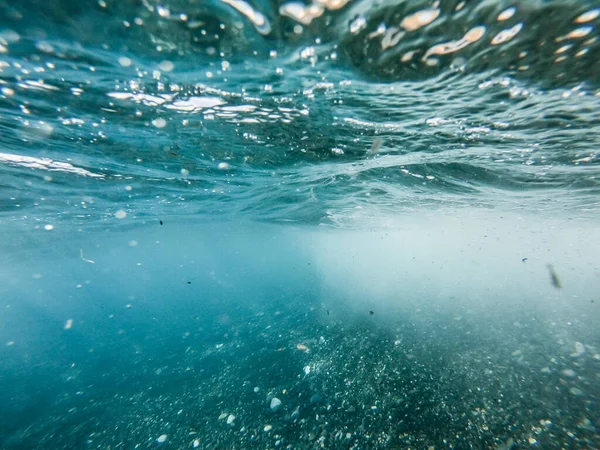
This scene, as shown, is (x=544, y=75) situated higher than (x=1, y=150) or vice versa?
(x=1, y=150)

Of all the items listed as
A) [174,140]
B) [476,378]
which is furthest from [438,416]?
[174,140]

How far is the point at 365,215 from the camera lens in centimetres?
3141

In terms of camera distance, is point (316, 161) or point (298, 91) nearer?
point (298, 91)

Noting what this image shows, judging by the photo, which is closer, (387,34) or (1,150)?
(387,34)

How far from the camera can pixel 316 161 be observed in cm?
1315

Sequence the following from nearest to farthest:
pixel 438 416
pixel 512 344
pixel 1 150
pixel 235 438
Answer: pixel 438 416
pixel 235 438
pixel 1 150
pixel 512 344

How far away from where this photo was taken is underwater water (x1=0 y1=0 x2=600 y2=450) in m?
5.15

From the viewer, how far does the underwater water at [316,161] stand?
515 cm

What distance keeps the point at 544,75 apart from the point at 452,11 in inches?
138

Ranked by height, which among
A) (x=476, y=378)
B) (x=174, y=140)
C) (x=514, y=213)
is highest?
(x=174, y=140)

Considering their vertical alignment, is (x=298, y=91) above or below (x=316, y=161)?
above

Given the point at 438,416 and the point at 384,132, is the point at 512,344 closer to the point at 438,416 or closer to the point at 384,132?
the point at 438,416

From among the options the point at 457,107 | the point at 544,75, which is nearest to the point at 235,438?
the point at 457,107

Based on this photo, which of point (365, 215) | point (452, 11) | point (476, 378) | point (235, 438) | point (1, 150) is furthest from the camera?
point (365, 215)
